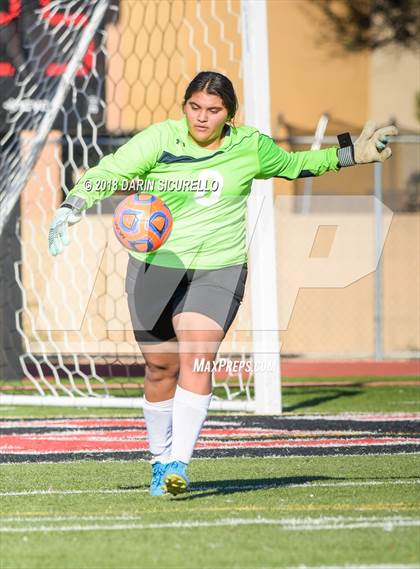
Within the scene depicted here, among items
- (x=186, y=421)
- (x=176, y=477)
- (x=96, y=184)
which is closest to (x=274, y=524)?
(x=176, y=477)

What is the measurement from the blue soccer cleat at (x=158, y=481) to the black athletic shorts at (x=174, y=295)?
56cm

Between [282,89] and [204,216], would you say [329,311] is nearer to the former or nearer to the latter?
[282,89]

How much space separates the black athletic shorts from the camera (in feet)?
19.0

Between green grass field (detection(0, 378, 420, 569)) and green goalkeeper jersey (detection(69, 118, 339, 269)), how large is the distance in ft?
3.57

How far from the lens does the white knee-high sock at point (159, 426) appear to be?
6.00m

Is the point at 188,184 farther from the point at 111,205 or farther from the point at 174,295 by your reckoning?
the point at 111,205

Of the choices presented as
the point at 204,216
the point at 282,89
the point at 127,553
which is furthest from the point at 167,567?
the point at 282,89

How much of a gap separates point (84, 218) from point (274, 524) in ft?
→ 26.9

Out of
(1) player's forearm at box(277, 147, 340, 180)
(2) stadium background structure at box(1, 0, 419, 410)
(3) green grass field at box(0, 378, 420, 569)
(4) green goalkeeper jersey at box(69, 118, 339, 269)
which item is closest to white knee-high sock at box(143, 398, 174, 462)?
(3) green grass field at box(0, 378, 420, 569)

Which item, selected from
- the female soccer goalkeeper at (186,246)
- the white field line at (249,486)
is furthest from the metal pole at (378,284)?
the female soccer goalkeeper at (186,246)

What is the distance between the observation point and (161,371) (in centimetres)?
607

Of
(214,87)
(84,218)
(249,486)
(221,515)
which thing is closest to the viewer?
(221,515)

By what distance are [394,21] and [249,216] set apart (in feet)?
45.4

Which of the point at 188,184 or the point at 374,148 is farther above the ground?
the point at 374,148
